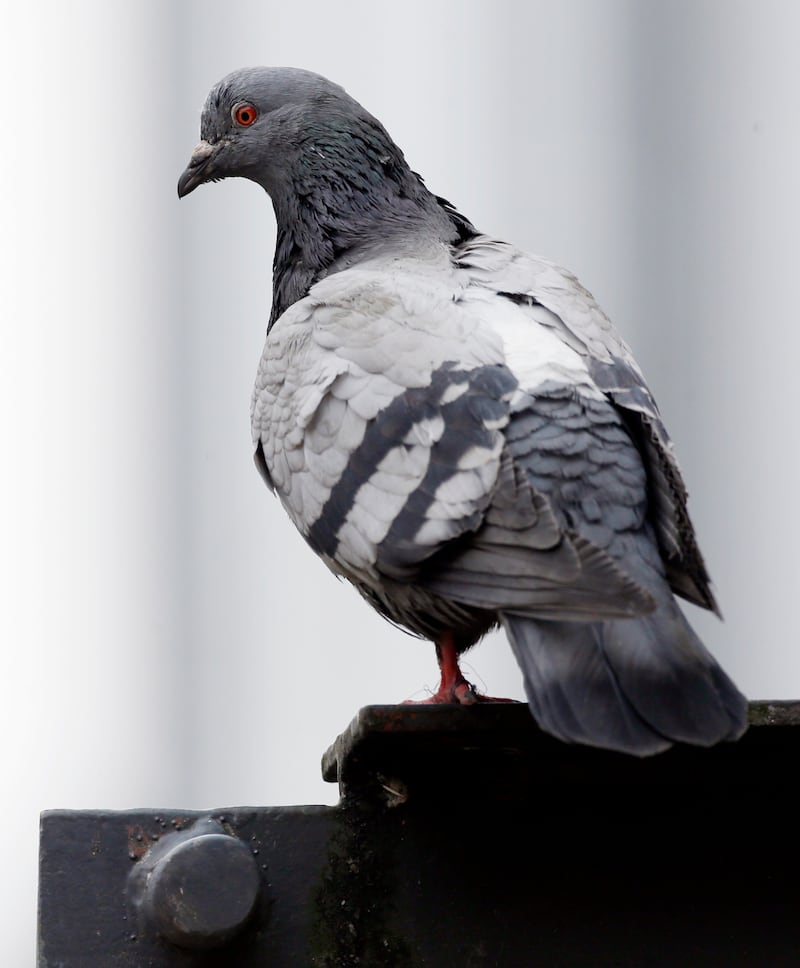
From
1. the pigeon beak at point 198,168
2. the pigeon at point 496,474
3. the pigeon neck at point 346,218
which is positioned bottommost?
the pigeon at point 496,474

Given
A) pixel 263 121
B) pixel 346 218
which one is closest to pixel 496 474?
pixel 346 218

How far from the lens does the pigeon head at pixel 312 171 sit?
4.50m

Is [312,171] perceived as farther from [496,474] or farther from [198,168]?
[496,474]

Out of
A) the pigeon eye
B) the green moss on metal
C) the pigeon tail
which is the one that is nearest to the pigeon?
the pigeon tail

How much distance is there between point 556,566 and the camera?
286 cm

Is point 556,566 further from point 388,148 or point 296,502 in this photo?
point 388,148

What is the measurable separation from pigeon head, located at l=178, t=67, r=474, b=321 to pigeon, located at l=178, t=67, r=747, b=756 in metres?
0.03

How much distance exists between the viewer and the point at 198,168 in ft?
16.2

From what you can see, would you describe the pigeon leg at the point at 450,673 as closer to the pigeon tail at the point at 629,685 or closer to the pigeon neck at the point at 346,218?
the pigeon tail at the point at 629,685

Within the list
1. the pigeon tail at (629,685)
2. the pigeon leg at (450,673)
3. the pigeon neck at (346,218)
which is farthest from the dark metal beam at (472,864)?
the pigeon neck at (346,218)

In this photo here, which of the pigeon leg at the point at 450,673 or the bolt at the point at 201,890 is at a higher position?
the pigeon leg at the point at 450,673

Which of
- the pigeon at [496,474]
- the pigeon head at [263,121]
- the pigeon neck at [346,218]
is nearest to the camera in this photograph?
the pigeon at [496,474]

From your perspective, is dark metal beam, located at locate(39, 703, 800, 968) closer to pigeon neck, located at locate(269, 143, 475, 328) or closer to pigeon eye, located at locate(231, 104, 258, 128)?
pigeon neck, located at locate(269, 143, 475, 328)

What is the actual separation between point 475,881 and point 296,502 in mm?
1083
